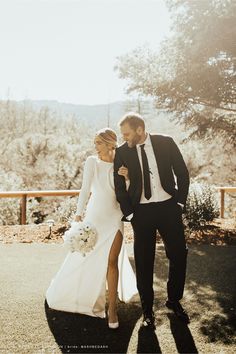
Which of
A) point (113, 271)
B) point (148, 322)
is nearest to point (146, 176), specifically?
point (113, 271)

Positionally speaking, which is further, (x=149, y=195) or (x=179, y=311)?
(x=179, y=311)

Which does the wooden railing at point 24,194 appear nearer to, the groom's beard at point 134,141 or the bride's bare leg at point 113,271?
the bride's bare leg at point 113,271

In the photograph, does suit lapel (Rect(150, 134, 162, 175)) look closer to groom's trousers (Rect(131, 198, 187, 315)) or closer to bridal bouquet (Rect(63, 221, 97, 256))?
groom's trousers (Rect(131, 198, 187, 315))

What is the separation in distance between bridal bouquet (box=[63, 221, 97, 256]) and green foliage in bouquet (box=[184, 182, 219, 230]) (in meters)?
5.80

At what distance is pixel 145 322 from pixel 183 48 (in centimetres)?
683

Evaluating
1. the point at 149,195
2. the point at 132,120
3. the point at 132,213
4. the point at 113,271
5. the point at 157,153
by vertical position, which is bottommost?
the point at 113,271

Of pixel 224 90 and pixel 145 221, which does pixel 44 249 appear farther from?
pixel 224 90

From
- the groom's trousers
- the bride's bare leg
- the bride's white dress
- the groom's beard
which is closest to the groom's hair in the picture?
the groom's beard

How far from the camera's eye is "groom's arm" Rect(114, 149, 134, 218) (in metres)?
4.09

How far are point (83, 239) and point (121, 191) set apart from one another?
2.21ft

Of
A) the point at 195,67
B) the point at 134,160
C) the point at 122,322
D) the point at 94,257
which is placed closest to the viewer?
the point at 134,160

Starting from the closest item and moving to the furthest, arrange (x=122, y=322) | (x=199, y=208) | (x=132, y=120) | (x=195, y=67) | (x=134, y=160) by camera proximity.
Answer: (x=132, y=120), (x=134, y=160), (x=122, y=322), (x=195, y=67), (x=199, y=208)

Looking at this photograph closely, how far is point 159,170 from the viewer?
4.20 m

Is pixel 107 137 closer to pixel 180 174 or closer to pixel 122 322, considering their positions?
pixel 180 174
